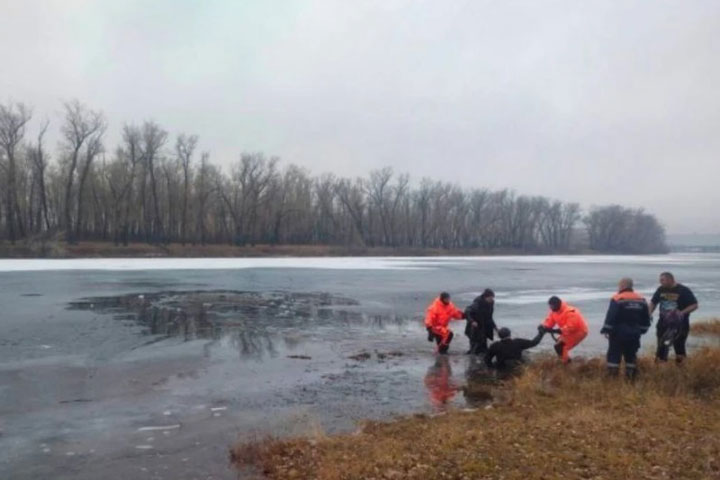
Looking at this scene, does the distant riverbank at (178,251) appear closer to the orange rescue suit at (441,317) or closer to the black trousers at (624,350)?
the orange rescue suit at (441,317)

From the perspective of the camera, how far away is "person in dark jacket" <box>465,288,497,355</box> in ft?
39.8

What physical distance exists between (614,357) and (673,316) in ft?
5.18

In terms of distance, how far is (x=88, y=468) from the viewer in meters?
5.96

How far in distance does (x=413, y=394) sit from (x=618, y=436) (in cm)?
327

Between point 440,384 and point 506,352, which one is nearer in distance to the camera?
point 440,384

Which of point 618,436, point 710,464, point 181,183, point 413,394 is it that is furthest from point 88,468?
point 181,183

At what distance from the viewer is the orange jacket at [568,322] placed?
11.2 m

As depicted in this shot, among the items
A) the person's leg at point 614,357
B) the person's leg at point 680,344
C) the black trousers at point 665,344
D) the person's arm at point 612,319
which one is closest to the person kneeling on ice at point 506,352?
the person's leg at point 614,357

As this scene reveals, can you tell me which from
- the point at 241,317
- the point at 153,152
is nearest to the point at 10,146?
the point at 153,152

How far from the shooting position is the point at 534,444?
6.34 metres

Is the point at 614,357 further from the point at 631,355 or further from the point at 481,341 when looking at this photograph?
the point at 481,341

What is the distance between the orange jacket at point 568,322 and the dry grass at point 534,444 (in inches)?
90.3

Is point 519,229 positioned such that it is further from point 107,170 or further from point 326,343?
Result: point 326,343

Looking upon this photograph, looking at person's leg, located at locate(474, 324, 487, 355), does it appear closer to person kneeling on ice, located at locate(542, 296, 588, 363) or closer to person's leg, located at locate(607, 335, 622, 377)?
person kneeling on ice, located at locate(542, 296, 588, 363)
